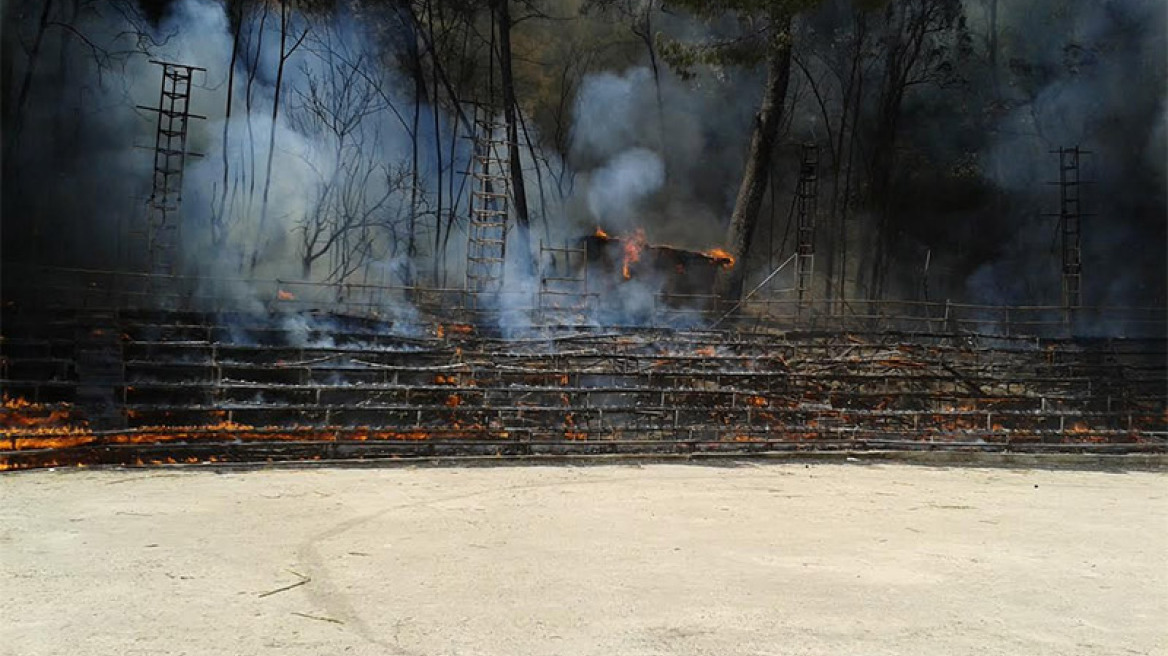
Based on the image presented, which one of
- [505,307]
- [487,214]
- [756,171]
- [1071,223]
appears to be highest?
[756,171]

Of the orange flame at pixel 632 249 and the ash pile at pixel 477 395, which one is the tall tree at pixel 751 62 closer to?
the orange flame at pixel 632 249

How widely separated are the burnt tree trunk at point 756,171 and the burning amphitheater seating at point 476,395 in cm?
471

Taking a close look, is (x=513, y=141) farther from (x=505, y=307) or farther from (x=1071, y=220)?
(x=1071, y=220)

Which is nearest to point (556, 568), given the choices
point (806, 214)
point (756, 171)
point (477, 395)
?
point (477, 395)

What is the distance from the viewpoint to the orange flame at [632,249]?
1784 cm

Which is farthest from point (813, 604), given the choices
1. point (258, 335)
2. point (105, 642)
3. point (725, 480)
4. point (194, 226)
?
point (194, 226)

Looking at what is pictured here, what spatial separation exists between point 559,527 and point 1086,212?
1839 centimetres

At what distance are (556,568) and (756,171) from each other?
48.8 ft

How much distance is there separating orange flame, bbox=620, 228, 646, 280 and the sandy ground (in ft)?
34.9

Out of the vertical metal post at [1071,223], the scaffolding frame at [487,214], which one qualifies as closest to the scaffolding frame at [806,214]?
the vertical metal post at [1071,223]

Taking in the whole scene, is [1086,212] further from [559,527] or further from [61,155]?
[61,155]

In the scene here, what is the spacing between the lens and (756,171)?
1816 cm

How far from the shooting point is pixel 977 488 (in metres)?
8.02

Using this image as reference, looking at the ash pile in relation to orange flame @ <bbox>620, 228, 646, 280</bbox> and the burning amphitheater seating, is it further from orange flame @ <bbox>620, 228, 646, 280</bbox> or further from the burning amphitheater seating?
orange flame @ <bbox>620, 228, 646, 280</bbox>
